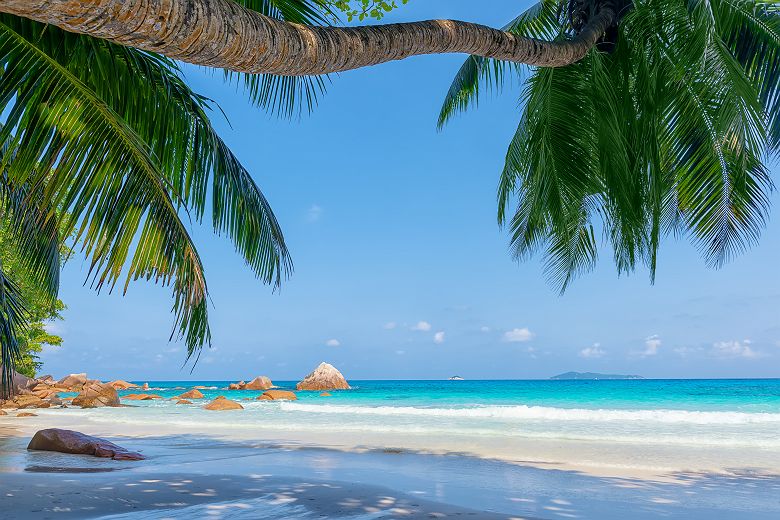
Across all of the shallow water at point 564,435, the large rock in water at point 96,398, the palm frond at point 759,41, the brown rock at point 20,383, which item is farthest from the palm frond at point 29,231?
the brown rock at point 20,383

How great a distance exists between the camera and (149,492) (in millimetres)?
5328

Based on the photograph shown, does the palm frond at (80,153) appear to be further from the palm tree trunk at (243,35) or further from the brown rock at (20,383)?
the brown rock at (20,383)

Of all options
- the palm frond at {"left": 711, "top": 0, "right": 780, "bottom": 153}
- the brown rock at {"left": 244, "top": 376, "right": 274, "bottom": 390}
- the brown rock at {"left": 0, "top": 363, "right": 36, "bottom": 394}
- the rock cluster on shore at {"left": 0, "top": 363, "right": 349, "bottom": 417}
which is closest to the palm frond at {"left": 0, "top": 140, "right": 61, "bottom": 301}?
the palm frond at {"left": 711, "top": 0, "right": 780, "bottom": 153}

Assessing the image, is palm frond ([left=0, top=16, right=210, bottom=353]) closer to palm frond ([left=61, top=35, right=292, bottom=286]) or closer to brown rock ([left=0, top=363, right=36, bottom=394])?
palm frond ([left=61, top=35, right=292, bottom=286])

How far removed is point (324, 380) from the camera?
39.2 meters

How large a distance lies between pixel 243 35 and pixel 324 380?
3740cm

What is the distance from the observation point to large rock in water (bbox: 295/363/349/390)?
3909cm

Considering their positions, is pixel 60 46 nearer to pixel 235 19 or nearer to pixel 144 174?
pixel 144 174

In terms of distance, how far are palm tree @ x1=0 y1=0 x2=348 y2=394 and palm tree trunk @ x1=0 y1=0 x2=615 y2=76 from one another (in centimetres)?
131

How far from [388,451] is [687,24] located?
6.40 metres

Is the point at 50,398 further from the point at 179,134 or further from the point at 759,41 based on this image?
the point at 759,41

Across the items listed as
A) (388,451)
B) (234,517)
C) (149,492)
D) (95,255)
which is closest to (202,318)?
(95,255)

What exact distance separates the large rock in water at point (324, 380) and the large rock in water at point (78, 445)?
31.3 meters

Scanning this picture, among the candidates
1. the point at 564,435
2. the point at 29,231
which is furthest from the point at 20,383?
the point at 564,435
